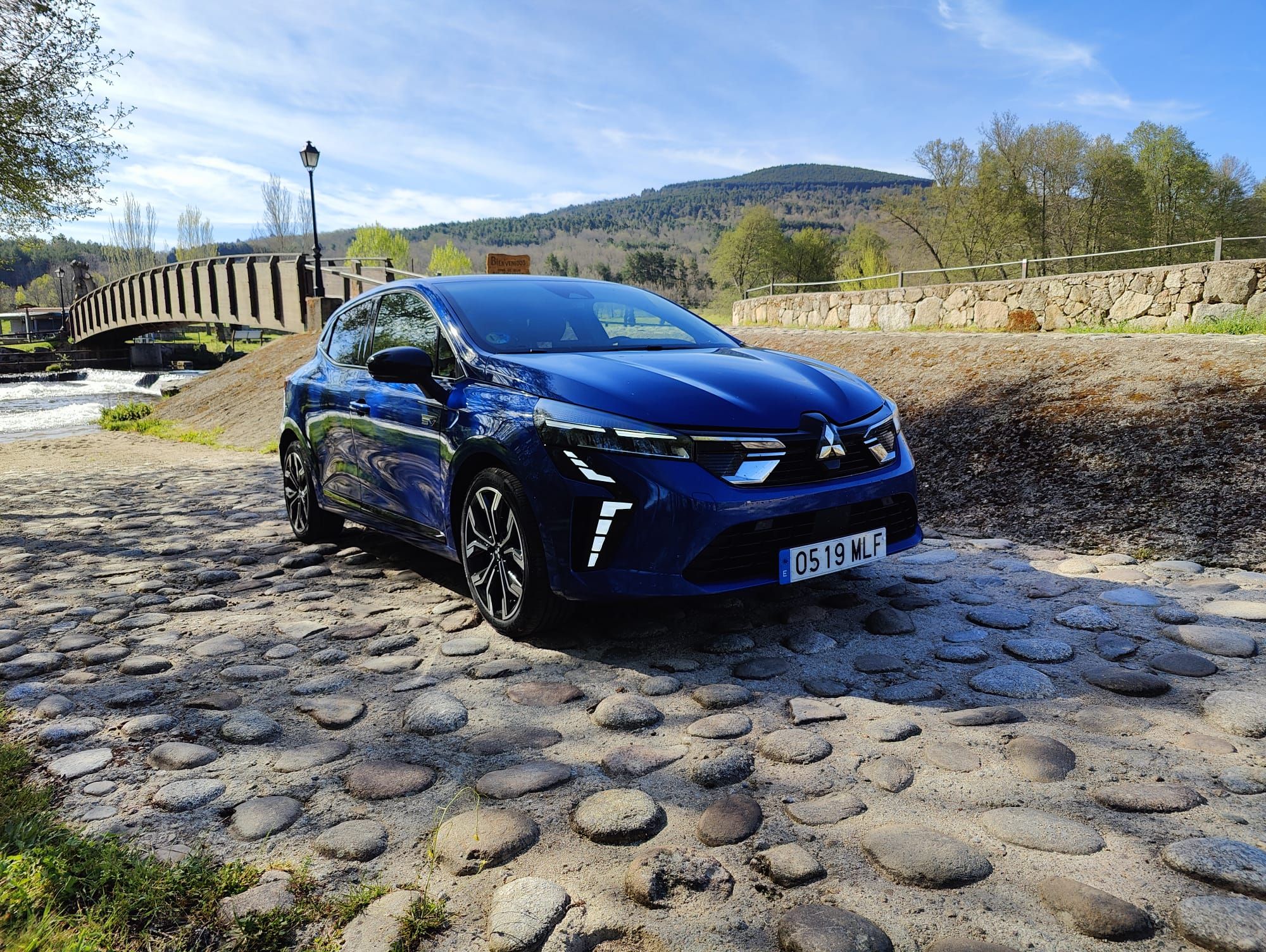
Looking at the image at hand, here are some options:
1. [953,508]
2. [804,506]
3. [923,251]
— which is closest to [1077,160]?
[923,251]

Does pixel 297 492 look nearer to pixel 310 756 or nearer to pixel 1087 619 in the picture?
pixel 310 756

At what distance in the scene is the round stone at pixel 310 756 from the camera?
8.99 feet

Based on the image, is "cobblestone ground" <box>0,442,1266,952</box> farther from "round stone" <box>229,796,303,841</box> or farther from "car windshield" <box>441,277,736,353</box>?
"car windshield" <box>441,277,736,353</box>

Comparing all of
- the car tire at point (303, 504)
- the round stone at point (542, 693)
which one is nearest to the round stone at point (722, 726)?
the round stone at point (542, 693)

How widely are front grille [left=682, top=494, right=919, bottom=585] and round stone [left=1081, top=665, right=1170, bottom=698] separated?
101 centimetres

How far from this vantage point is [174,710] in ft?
10.5

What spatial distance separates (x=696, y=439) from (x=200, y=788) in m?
2.00

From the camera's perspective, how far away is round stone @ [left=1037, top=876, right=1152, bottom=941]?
1.76 metres

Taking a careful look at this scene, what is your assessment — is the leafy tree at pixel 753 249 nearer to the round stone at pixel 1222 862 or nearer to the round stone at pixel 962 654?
the round stone at pixel 962 654

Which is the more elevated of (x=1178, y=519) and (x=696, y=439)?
(x=696, y=439)

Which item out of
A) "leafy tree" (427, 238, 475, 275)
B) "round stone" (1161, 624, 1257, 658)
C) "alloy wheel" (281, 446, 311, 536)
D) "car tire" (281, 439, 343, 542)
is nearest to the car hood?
"round stone" (1161, 624, 1257, 658)

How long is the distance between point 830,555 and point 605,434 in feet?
3.49

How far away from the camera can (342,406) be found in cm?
511

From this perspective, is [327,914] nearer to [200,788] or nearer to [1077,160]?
Answer: [200,788]
